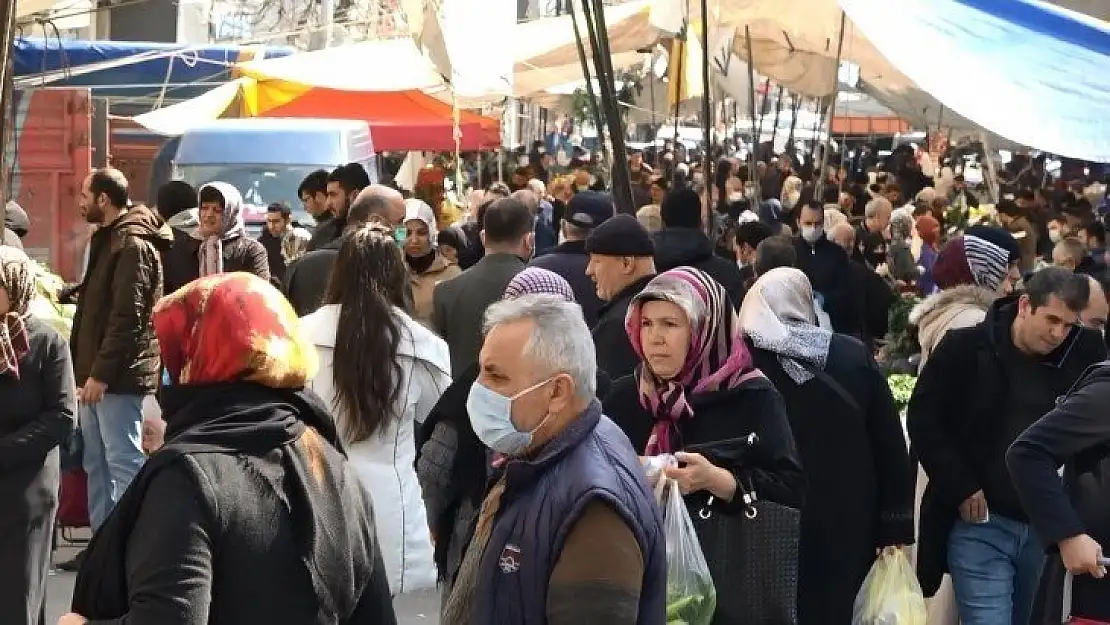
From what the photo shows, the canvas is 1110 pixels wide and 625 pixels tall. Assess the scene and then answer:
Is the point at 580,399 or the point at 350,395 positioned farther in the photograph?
the point at 350,395

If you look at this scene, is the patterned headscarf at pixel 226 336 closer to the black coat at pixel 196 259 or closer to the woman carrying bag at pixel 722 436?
the woman carrying bag at pixel 722 436

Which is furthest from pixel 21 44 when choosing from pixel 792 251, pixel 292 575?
pixel 292 575

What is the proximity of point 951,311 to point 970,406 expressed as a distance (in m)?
0.94

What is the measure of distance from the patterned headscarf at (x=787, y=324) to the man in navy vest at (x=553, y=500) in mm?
2216

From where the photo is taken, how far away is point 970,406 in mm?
6316

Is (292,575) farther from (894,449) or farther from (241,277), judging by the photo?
(894,449)

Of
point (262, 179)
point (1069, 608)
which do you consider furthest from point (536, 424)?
point (262, 179)

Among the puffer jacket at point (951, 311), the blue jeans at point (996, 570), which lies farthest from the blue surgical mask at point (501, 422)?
the puffer jacket at point (951, 311)

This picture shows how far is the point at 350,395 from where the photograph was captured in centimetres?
600

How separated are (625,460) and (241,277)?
86 cm

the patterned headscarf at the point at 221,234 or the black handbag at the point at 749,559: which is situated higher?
the patterned headscarf at the point at 221,234

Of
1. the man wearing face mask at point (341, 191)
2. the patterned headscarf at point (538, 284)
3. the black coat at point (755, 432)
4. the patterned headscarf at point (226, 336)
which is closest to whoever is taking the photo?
the patterned headscarf at point (226, 336)

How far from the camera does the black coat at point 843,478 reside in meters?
5.84

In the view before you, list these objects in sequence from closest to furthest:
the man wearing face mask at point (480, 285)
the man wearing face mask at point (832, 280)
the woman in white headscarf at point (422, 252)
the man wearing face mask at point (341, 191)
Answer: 1. the man wearing face mask at point (480, 285)
2. the woman in white headscarf at point (422, 252)
3. the man wearing face mask at point (341, 191)
4. the man wearing face mask at point (832, 280)
